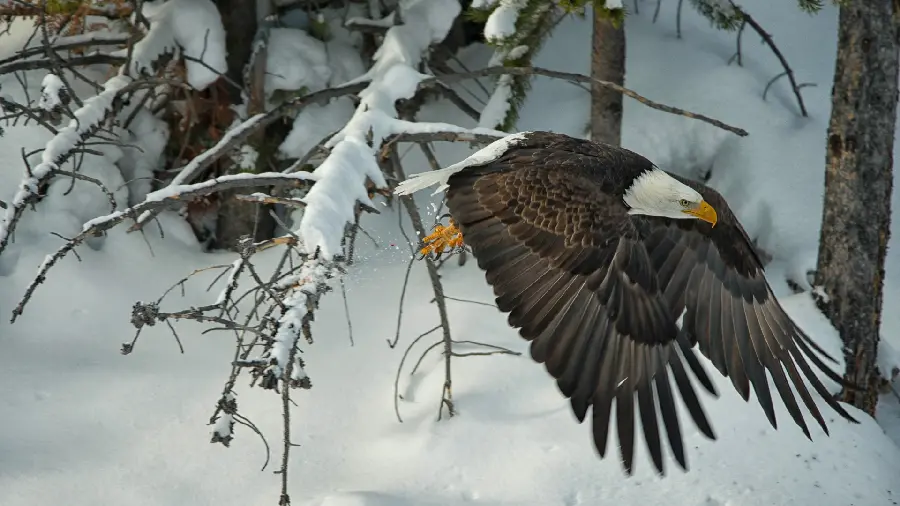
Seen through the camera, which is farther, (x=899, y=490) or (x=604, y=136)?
(x=604, y=136)

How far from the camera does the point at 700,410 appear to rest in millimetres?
2727

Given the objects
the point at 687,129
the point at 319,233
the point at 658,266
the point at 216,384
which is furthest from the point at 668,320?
the point at 687,129

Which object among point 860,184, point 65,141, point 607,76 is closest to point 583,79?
point 607,76

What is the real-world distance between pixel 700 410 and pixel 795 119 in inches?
142

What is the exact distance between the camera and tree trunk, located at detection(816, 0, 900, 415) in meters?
4.33

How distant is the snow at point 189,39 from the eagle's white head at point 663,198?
2.52 m

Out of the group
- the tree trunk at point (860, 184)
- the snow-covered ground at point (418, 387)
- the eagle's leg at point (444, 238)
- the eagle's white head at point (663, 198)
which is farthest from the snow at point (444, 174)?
the tree trunk at point (860, 184)

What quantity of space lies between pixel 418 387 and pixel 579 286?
1.94 meters

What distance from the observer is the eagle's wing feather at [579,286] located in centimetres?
279

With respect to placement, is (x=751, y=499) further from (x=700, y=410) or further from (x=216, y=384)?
(x=216, y=384)

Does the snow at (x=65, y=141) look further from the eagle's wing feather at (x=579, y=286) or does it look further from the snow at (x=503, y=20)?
the snow at (x=503, y=20)

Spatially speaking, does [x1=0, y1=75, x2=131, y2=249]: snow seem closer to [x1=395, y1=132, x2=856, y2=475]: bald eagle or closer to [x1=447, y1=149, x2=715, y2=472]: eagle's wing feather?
[x1=395, y1=132, x2=856, y2=475]: bald eagle

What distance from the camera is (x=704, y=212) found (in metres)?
3.44

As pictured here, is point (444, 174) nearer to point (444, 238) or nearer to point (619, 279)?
point (444, 238)
